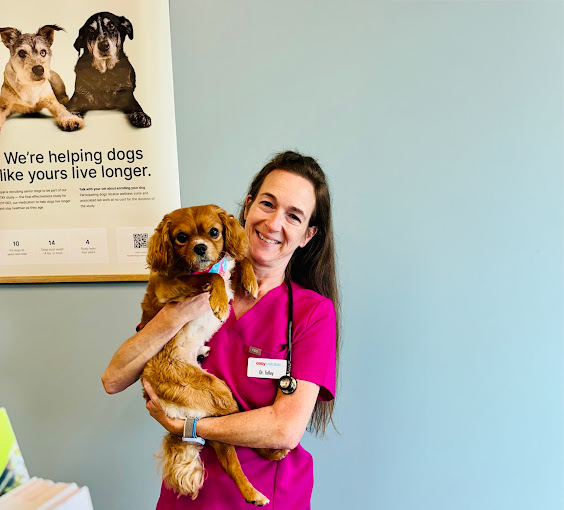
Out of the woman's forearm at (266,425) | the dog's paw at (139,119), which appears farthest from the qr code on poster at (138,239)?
the woman's forearm at (266,425)

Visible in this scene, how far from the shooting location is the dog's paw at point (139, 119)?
1749 millimetres

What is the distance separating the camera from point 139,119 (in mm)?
1751

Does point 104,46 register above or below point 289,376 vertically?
above

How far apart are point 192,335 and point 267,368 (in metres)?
0.27

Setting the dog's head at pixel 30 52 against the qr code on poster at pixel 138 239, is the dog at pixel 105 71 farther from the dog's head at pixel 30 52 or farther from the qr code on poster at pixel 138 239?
the qr code on poster at pixel 138 239

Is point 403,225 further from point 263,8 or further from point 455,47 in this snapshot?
point 263,8

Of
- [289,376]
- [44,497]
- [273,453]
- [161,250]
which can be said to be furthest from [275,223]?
[44,497]

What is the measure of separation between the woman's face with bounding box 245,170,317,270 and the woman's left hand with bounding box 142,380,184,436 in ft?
1.75

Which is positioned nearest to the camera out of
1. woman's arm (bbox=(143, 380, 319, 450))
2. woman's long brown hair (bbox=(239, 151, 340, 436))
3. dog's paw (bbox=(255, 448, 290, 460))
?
woman's arm (bbox=(143, 380, 319, 450))

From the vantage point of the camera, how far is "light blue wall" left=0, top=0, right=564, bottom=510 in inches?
66.5

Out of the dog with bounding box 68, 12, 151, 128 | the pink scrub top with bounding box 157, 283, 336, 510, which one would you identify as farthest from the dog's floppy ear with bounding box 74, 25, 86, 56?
the pink scrub top with bounding box 157, 283, 336, 510

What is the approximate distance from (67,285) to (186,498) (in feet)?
3.71

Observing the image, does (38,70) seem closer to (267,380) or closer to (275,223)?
(275,223)

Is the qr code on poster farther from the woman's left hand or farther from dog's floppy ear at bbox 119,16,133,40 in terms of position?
dog's floppy ear at bbox 119,16,133,40
